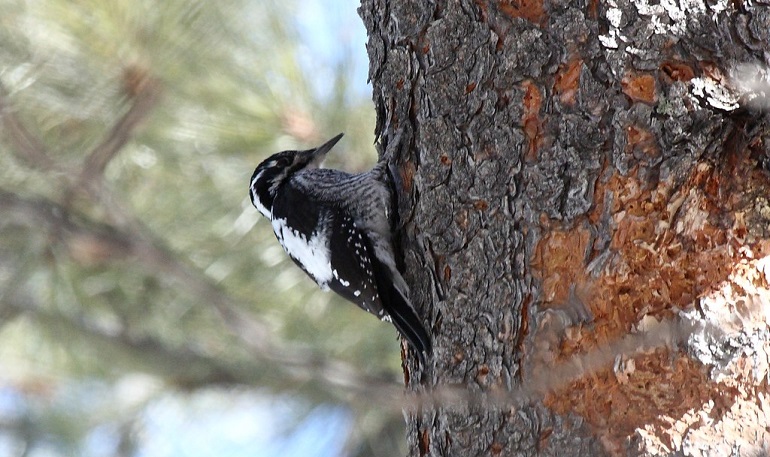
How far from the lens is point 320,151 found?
3.00 metres

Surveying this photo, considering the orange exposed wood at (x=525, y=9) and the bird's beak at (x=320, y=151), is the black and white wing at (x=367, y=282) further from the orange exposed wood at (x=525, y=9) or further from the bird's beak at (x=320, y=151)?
the orange exposed wood at (x=525, y=9)

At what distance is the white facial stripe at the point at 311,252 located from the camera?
8.84 feet

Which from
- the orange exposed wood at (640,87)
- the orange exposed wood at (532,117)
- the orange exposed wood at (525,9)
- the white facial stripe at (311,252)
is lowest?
the orange exposed wood at (640,87)

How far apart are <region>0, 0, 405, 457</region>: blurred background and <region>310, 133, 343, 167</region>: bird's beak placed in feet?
0.70

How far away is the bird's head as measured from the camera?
2.92 metres

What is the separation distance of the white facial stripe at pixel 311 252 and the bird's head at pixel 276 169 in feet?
0.39

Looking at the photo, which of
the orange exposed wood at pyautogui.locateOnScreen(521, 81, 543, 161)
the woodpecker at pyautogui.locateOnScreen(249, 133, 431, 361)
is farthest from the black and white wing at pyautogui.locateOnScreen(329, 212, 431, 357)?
the orange exposed wood at pyautogui.locateOnScreen(521, 81, 543, 161)

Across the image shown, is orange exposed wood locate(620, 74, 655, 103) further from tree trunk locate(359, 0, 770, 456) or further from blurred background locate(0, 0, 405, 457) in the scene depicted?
blurred background locate(0, 0, 405, 457)

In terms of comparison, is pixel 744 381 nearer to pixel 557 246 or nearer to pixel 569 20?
pixel 557 246

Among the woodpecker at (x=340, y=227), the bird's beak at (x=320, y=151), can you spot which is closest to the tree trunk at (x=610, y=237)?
the woodpecker at (x=340, y=227)

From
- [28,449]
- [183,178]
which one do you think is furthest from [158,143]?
[28,449]

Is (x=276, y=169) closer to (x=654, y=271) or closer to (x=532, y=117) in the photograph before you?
(x=532, y=117)

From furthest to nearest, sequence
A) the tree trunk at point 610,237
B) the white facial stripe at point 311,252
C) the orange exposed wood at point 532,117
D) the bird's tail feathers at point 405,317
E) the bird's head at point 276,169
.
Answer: the bird's head at point 276,169 < the white facial stripe at point 311,252 < the bird's tail feathers at point 405,317 < the orange exposed wood at point 532,117 < the tree trunk at point 610,237

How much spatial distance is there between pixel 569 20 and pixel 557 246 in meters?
0.47
